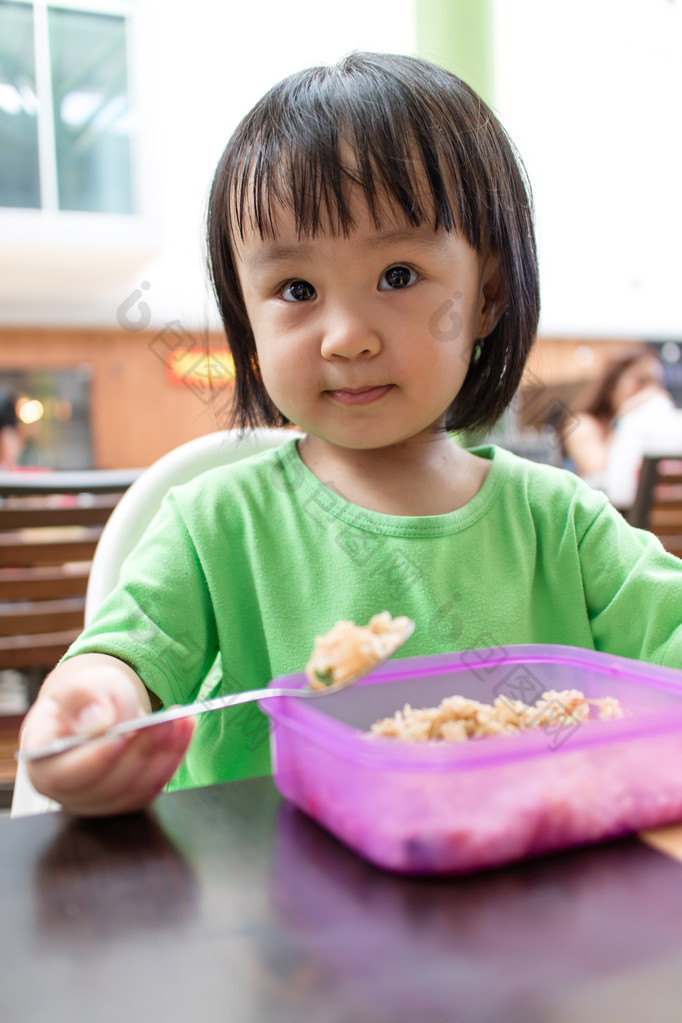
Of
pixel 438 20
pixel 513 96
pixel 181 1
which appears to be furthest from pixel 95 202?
pixel 438 20

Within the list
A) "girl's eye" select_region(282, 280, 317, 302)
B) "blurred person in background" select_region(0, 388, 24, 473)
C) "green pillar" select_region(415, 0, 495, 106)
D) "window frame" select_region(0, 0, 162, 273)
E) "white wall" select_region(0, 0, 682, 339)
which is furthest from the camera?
"window frame" select_region(0, 0, 162, 273)

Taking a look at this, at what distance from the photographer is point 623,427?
3.34 m

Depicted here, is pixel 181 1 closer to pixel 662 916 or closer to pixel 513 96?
pixel 513 96

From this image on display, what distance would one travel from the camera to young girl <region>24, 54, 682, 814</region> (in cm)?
67

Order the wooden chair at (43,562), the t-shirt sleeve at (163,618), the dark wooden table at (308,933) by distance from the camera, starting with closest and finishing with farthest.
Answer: the dark wooden table at (308,933)
the t-shirt sleeve at (163,618)
the wooden chair at (43,562)

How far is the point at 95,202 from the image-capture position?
23.0 ft

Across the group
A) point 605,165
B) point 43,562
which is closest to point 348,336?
point 43,562

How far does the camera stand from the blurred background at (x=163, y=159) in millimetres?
6523

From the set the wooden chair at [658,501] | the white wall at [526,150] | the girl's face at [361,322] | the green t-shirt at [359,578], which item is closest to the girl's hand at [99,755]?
the green t-shirt at [359,578]

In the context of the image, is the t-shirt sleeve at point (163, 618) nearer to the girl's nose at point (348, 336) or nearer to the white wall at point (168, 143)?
the girl's nose at point (348, 336)

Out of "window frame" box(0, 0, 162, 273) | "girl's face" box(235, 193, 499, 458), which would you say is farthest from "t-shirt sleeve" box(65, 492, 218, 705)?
"window frame" box(0, 0, 162, 273)

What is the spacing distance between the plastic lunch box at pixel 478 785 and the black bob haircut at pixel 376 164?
389mm

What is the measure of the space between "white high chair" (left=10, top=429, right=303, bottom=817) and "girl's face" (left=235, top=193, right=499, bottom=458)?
21 cm

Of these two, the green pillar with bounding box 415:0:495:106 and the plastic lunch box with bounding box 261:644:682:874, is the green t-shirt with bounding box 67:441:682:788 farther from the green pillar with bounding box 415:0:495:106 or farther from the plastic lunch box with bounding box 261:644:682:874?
the green pillar with bounding box 415:0:495:106
